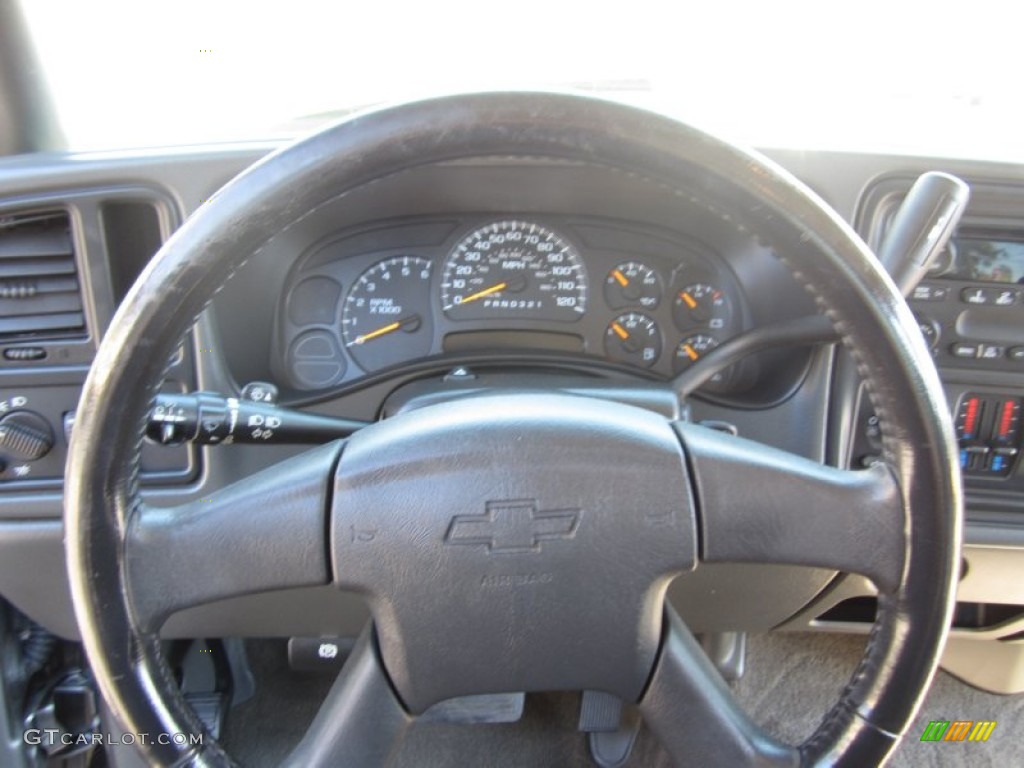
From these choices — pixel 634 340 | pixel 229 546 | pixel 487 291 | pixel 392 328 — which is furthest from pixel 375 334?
pixel 229 546

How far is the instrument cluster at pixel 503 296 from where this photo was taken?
4.95 feet

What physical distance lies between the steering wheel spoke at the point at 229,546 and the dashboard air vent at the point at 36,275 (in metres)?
0.70

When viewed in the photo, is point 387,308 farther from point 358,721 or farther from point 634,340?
point 358,721

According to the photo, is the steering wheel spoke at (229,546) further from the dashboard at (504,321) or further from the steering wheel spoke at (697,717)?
the dashboard at (504,321)

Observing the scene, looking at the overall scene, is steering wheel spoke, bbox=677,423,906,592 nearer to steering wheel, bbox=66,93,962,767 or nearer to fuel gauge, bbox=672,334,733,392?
steering wheel, bbox=66,93,962,767

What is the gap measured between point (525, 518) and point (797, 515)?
254 millimetres

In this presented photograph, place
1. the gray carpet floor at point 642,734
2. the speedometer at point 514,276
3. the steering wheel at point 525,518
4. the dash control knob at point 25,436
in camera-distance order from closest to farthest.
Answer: the steering wheel at point 525,518
the dash control knob at point 25,436
the speedometer at point 514,276
the gray carpet floor at point 642,734

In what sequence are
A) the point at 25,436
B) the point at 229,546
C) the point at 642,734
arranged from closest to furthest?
the point at 229,546 → the point at 25,436 → the point at 642,734

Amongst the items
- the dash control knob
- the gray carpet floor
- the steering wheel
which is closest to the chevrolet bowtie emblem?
the steering wheel

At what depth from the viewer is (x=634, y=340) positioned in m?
1.53

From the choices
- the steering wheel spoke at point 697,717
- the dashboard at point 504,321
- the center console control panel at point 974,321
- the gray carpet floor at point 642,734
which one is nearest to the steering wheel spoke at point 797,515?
the steering wheel spoke at point 697,717

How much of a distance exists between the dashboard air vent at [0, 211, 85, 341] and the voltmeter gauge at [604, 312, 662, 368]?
0.87 metres

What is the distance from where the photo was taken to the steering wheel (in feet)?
2.36
